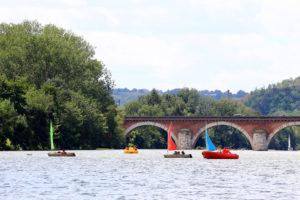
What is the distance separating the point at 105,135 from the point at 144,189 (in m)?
77.5

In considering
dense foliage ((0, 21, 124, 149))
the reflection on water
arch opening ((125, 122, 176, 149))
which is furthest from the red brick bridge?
the reflection on water

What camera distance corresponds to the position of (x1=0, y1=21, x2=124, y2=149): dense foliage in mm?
98812

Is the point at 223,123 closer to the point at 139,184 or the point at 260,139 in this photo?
the point at 260,139

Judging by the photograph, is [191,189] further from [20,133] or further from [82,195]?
[20,133]

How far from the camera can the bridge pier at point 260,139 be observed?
456 ft

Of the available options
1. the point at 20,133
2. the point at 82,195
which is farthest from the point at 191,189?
the point at 20,133

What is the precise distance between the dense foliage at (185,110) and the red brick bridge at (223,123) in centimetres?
1658

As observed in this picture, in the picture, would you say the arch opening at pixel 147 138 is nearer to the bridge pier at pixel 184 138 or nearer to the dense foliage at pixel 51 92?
the bridge pier at pixel 184 138

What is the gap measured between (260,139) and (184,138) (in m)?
16.8

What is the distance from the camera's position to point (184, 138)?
5650 inches

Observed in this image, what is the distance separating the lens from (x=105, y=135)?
12150cm

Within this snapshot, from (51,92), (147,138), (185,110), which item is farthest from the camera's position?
(185,110)

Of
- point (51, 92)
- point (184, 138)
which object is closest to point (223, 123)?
point (184, 138)

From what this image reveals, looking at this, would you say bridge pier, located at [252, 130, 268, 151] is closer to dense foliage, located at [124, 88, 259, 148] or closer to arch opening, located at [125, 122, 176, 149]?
arch opening, located at [125, 122, 176, 149]
